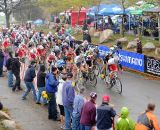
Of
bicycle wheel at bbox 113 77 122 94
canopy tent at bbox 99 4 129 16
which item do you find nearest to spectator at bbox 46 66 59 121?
bicycle wheel at bbox 113 77 122 94

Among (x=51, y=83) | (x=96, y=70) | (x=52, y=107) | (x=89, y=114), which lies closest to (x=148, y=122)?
(x=89, y=114)

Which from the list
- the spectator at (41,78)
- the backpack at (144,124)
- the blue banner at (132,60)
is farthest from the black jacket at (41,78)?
the blue banner at (132,60)

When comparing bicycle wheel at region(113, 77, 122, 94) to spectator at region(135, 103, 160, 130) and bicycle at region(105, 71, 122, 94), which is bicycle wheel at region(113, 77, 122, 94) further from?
spectator at region(135, 103, 160, 130)

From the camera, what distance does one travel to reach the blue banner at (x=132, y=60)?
2529 cm

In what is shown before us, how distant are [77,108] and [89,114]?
0.78m

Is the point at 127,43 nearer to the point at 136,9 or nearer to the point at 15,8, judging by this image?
the point at 136,9

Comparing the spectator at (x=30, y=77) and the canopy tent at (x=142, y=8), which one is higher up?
the canopy tent at (x=142, y=8)

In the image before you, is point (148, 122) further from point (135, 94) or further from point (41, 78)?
point (135, 94)

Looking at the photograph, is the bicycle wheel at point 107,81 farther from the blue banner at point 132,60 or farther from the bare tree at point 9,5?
the bare tree at point 9,5

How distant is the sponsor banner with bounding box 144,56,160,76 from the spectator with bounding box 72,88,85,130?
1107 centimetres

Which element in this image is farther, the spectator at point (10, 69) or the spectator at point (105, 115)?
the spectator at point (10, 69)

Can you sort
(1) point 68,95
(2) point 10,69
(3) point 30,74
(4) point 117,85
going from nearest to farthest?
1. (1) point 68,95
2. (3) point 30,74
3. (4) point 117,85
4. (2) point 10,69

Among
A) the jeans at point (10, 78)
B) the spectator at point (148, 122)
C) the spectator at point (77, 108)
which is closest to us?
the spectator at point (148, 122)

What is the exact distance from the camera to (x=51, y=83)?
15.4 m
